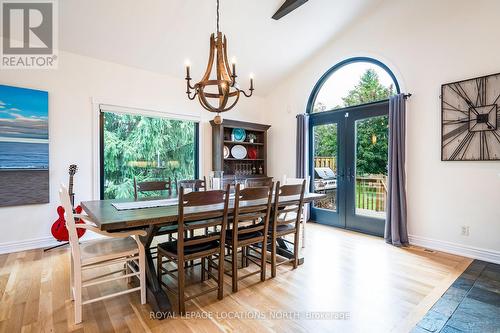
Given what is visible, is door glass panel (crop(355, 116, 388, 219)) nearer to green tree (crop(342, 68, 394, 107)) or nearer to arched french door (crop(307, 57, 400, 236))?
arched french door (crop(307, 57, 400, 236))

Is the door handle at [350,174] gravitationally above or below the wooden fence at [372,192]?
above

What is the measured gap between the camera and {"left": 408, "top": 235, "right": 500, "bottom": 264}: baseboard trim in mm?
3084

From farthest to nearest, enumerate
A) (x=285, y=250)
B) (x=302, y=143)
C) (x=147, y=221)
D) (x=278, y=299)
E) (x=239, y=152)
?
1. (x=239, y=152)
2. (x=302, y=143)
3. (x=285, y=250)
4. (x=278, y=299)
5. (x=147, y=221)

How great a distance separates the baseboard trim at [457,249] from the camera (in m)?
3.08

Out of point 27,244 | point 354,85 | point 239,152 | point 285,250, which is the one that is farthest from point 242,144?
point 27,244

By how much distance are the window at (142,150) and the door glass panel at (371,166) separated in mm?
2964

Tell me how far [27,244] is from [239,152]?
3.61m

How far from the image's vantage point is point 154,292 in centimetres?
214

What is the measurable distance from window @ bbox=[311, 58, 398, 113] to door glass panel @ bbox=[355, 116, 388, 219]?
1.39ft

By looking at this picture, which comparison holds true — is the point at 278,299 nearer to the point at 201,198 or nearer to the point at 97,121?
the point at 201,198

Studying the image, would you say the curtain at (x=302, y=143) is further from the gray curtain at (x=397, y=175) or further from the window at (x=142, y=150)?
the window at (x=142, y=150)

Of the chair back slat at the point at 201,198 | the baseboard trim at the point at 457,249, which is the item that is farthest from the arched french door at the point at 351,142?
the chair back slat at the point at 201,198

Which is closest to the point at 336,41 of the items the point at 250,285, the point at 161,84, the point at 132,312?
the point at 161,84

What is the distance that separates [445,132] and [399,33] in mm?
1617
